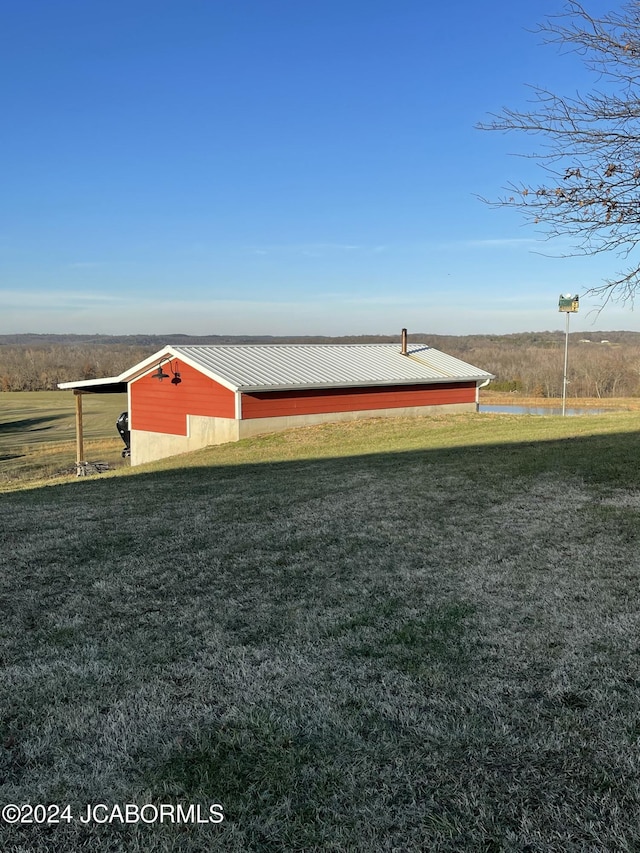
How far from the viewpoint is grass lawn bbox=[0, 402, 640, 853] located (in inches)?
85.5

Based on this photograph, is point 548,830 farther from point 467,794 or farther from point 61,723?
point 61,723

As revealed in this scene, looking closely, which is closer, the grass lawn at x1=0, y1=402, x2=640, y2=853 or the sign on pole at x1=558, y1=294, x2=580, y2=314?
the grass lawn at x1=0, y1=402, x2=640, y2=853

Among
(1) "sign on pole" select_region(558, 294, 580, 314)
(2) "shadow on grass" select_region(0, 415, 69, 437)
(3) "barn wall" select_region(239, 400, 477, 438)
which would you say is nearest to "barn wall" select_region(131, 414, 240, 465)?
(3) "barn wall" select_region(239, 400, 477, 438)

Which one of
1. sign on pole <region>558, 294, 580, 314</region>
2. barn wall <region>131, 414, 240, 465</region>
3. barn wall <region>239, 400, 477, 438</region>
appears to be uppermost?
sign on pole <region>558, 294, 580, 314</region>

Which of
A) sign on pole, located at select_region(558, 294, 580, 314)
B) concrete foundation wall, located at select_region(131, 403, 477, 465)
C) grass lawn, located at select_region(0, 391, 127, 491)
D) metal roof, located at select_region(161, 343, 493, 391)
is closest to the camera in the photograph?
concrete foundation wall, located at select_region(131, 403, 477, 465)

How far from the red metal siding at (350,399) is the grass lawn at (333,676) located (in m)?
11.9

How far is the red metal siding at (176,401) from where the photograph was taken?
62.2ft

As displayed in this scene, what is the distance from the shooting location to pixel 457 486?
826 centimetres

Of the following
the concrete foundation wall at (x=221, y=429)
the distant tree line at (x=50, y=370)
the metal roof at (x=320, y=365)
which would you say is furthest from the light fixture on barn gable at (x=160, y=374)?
the distant tree line at (x=50, y=370)

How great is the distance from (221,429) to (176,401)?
236 centimetres

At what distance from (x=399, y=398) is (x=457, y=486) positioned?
46.6ft

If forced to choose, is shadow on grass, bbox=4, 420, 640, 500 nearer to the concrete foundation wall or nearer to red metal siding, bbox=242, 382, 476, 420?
the concrete foundation wall

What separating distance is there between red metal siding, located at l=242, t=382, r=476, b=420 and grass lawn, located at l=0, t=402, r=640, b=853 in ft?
39.0

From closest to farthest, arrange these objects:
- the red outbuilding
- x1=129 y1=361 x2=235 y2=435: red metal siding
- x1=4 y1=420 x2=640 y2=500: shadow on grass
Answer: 1. x1=4 y1=420 x2=640 y2=500: shadow on grass
2. the red outbuilding
3. x1=129 y1=361 x2=235 y2=435: red metal siding
